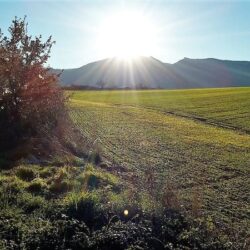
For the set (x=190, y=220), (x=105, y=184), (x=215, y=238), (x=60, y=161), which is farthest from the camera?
(x=60, y=161)

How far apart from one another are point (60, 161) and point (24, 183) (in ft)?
12.4

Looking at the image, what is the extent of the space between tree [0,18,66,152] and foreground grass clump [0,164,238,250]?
7.44m

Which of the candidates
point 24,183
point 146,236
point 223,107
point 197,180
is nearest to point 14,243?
point 146,236

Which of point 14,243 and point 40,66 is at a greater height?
point 40,66

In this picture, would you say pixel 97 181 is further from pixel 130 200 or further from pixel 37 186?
pixel 130 200

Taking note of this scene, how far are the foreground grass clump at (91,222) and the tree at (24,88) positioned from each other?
744cm

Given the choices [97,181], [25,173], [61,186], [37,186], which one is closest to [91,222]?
[61,186]

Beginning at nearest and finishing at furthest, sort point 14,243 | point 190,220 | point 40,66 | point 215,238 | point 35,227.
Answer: point 14,243, point 35,227, point 215,238, point 190,220, point 40,66

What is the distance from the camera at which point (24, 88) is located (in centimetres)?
2062

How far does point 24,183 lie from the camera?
1295 cm

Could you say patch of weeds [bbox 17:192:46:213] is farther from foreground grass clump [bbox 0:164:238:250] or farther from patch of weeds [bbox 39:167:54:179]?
patch of weeds [bbox 39:167:54:179]

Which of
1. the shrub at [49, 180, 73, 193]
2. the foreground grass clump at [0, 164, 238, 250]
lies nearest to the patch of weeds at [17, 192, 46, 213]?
the foreground grass clump at [0, 164, 238, 250]

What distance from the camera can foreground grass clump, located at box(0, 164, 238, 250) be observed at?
9.35 meters

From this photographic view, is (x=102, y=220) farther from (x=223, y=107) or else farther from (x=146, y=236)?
(x=223, y=107)
